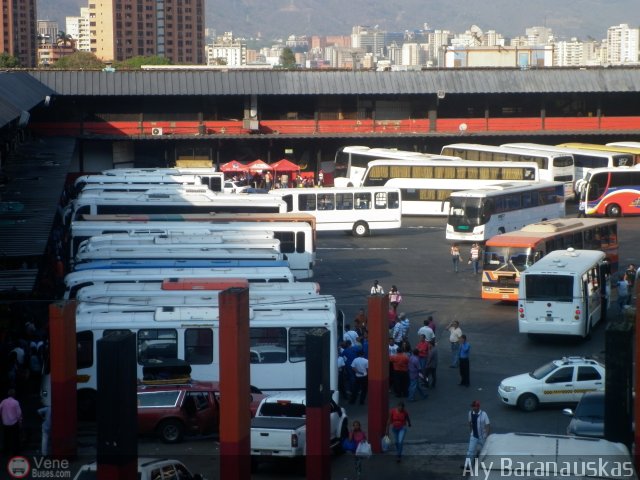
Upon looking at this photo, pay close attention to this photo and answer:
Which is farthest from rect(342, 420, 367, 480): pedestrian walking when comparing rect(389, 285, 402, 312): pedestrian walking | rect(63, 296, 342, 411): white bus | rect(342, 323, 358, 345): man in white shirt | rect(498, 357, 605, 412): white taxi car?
rect(389, 285, 402, 312): pedestrian walking

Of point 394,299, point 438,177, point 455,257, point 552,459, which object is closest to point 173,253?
point 394,299

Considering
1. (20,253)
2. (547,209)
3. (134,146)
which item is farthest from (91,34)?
(20,253)

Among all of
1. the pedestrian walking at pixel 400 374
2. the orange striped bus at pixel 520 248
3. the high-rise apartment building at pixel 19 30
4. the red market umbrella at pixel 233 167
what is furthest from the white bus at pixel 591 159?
the high-rise apartment building at pixel 19 30

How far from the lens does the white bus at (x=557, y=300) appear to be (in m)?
22.8

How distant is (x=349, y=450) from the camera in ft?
50.8

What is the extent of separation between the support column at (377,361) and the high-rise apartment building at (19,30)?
5525 inches

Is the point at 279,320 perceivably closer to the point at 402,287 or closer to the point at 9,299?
the point at 9,299

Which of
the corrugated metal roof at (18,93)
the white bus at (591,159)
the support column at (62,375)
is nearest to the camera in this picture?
the support column at (62,375)

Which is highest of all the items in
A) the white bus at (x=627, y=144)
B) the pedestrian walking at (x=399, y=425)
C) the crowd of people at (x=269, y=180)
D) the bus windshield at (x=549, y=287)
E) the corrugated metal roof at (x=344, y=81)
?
the corrugated metal roof at (x=344, y=81)

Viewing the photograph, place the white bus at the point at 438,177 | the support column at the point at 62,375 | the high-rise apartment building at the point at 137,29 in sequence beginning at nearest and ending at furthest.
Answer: the support column at the point at 62,375
the white bus at the point at 438,177
the high-rise apartment building at the point at 137,29

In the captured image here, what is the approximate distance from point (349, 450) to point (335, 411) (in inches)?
30.6

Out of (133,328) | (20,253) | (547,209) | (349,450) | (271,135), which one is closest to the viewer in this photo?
(349,450)

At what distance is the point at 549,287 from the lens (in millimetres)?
23141

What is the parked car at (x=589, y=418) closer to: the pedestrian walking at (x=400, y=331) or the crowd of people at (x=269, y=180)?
the pedestrian walking at (x=400, y=331)
